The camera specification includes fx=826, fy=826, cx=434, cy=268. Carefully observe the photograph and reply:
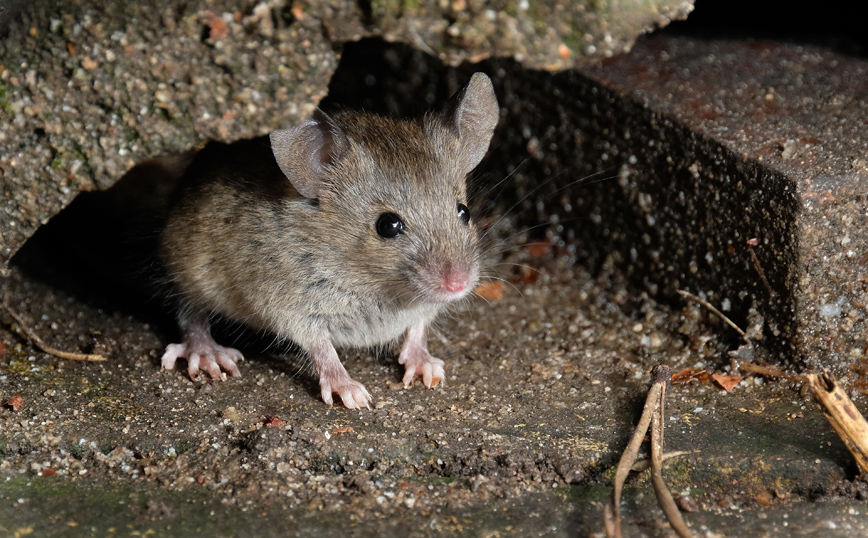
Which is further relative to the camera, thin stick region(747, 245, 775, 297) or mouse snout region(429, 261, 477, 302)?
thin stick region(747, 245, 775, 297)

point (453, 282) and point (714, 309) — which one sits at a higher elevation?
point (453, 282)

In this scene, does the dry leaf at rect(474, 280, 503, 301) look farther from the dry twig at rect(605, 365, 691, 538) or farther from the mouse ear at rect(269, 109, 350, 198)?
the mouse ear at rect(269, 109, 350, 198)

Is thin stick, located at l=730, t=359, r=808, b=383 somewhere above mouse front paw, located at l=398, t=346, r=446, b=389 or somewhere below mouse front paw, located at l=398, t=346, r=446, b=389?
above

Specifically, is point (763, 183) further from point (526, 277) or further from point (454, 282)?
point (526, 277)

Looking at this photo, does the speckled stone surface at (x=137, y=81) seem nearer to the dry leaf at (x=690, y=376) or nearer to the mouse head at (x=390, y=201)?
the mouse head at (x=390, y=201)

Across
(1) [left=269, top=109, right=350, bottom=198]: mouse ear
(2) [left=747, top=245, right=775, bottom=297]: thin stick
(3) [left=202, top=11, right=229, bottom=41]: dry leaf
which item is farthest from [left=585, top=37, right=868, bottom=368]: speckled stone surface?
(3) [left=202, top=11, right=229, bottom=41]: dry leaf

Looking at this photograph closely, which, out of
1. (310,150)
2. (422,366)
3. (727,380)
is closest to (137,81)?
(310,150)
